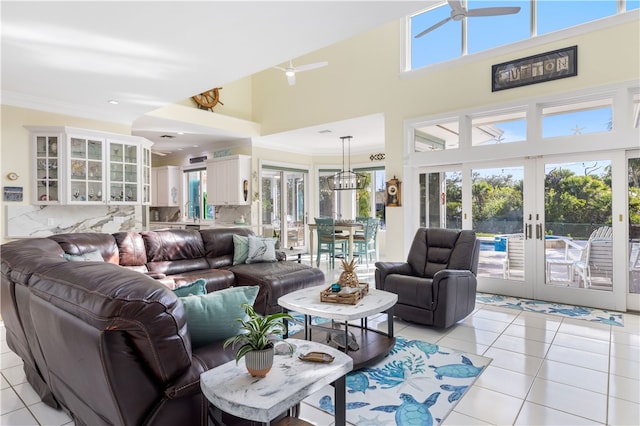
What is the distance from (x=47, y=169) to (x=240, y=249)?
274cm

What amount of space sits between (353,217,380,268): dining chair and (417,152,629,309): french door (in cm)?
183

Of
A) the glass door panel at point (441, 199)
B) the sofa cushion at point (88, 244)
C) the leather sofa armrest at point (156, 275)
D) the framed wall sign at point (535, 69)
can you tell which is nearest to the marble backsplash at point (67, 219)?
the sofa cushion at point (88, 244)

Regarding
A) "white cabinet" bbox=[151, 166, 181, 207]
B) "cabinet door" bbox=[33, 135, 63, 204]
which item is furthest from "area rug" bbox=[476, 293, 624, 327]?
"white cabinet" bbox=[151, 166, 181, 207]

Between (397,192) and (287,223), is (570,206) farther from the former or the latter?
(287,223)

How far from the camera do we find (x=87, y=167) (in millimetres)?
4930

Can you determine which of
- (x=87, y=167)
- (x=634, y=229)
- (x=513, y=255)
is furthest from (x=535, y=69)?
(x=87, y=167)

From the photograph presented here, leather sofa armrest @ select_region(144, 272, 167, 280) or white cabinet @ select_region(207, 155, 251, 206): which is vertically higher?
white cabinet @ select_region(207, 155, 251, 206)

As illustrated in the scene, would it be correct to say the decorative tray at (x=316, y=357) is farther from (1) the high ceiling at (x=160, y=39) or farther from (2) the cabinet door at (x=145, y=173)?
(2) the cabinet door at (x=145, y=173)

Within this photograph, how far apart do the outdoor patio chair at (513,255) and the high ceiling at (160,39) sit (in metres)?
3.65

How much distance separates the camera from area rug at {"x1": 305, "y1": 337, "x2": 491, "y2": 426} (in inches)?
86.0

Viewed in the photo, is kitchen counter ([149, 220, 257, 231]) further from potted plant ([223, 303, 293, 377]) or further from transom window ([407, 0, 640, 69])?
potted plant ([223, 303, 293, 377])

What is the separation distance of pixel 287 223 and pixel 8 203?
5.68 m

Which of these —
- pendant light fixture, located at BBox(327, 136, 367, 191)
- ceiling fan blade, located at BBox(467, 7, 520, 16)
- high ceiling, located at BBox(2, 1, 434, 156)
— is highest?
ceiling fan blade, located at BBox(467, 7, 520, 16)

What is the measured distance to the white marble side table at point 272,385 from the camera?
1.26 metres
